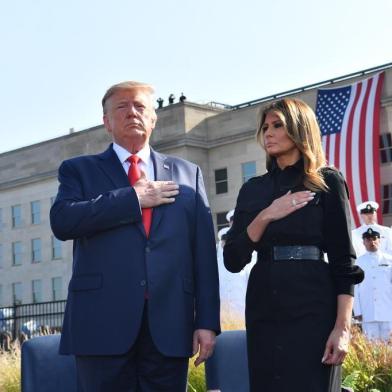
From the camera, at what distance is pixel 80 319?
13.0ft

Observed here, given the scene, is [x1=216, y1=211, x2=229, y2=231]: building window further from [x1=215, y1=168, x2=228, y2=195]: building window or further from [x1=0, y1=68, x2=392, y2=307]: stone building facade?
[x1=215, y1=168, x2=228, y2=195]: building window

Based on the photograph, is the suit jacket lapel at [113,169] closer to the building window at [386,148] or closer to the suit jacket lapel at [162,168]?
Answer: the suit jacket lapel at [162,168]

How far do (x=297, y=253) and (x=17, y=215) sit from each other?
54148mm

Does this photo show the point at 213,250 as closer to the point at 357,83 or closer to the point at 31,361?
the point at 31,361

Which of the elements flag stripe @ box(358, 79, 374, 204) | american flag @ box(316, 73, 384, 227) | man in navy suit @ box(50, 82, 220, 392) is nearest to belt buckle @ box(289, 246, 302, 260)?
man in navy suit @ box(50, 82, 220, 392)

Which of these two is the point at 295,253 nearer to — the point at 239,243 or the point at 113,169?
the point at 239,243

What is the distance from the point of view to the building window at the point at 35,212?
181ft

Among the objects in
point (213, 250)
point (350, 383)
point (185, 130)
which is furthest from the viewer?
point (185, 130)

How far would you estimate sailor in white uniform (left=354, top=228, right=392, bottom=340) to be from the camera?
1358 cm

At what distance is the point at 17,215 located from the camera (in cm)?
5672

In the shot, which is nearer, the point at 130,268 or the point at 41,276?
the point at 130,268

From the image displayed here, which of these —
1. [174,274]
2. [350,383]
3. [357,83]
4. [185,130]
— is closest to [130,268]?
[174,274]

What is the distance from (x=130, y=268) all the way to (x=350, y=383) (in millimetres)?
2730

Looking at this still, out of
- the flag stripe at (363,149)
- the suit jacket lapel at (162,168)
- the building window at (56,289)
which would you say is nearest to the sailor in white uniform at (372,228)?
the suit jacket lapel at (162,168)
